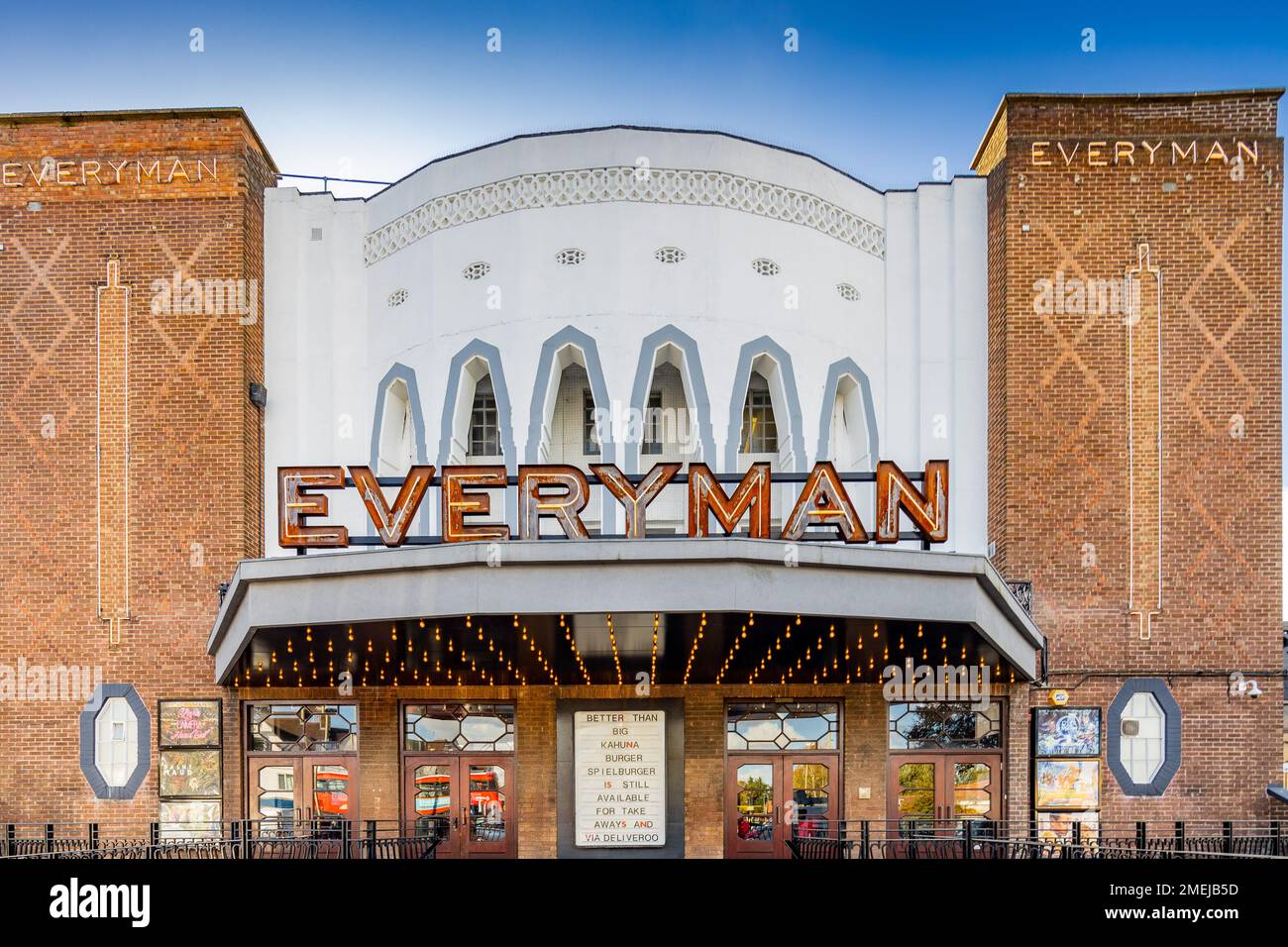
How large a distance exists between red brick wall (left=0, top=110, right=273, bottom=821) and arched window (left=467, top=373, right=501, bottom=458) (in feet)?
12.6

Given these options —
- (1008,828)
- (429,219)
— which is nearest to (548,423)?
(429,219)

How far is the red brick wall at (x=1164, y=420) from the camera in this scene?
20969mm

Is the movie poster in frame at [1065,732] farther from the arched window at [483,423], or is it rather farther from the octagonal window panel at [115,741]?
the octagonal window panel at [115,741]

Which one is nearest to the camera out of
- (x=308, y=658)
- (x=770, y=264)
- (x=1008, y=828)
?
(x=308, y=658)

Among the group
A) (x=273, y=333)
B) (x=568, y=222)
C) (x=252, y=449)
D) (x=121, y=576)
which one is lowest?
(x=121, y=576)

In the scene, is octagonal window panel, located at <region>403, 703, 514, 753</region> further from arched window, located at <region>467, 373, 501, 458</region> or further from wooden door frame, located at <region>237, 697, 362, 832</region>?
arched window, located at <region>467, 373, 501, 458</region>

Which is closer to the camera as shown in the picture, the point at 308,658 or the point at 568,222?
the point at 308,658

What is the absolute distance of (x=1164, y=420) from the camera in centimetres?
2139

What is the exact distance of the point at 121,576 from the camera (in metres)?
21.4

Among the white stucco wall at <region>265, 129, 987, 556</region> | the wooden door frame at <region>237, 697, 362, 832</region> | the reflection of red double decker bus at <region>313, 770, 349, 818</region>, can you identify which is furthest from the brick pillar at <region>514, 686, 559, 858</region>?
the white stucco wall at <region>265, 129, 987, 556</region>

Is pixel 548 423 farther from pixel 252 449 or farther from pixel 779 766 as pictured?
pixel 779 766

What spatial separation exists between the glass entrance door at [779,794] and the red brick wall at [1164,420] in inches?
125

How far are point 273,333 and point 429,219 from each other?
356 centimetres

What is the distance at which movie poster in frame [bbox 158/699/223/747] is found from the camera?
20984 mm
